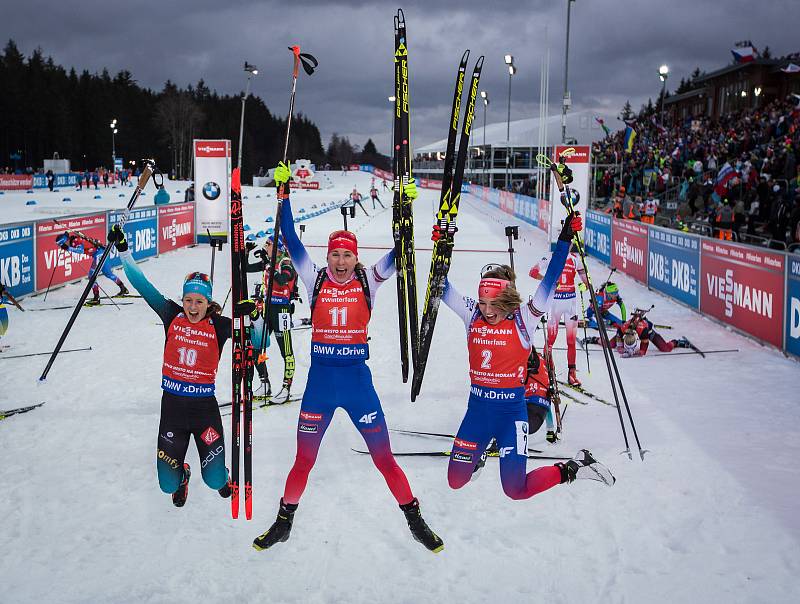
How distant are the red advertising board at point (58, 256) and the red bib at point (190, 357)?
12246mm

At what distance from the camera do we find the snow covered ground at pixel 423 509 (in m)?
4.84

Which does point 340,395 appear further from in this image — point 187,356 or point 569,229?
point 569,229

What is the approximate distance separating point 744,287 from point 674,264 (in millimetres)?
3776

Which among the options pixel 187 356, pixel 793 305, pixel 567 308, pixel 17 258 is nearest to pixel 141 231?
pixel 17 258

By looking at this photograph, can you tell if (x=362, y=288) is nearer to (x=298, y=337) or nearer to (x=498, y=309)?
(x=498, y=309)

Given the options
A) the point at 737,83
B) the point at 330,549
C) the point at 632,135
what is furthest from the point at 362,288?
the point at 737,83

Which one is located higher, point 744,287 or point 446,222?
point 446,222

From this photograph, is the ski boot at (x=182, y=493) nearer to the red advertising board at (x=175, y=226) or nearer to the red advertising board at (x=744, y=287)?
the red advertising board at (x=744, y=287)

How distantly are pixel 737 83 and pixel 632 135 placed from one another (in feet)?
80.8

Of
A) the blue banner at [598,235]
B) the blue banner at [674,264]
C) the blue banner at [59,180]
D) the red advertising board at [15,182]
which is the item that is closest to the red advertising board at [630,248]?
the blue banner at [674,264]

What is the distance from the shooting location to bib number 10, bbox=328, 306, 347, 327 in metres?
5.36

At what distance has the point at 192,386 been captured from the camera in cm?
558

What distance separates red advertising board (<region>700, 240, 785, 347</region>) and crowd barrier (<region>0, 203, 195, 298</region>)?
36.5 ft

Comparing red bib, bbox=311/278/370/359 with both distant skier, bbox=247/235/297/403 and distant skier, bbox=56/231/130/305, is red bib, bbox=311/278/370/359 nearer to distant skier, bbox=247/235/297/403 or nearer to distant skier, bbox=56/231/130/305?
distant skier, bbox=247/235/297/403
